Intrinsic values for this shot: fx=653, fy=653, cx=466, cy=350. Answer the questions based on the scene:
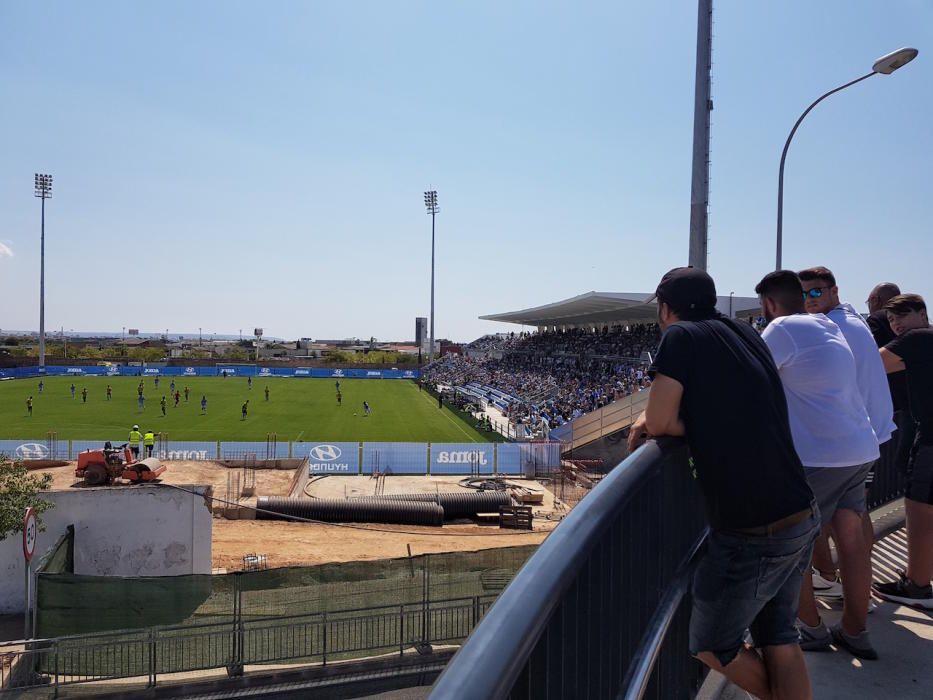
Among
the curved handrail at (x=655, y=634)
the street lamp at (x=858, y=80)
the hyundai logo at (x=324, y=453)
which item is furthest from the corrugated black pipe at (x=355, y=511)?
the curved handrail at (x=655, y=634)

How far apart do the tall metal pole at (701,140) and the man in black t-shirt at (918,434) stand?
330cm

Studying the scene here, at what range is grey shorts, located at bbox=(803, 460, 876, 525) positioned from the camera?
2984 millimetres

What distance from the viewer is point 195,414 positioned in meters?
42.5

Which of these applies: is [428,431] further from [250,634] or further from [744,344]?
[744,344]

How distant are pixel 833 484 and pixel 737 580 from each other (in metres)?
1.10

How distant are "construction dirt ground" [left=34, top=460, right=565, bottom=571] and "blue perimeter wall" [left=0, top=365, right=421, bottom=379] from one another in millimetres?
56040

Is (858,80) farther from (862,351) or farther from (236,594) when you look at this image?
(236,594)

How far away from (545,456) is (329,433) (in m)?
14.4

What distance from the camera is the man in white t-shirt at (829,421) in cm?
277

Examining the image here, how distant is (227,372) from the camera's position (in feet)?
260

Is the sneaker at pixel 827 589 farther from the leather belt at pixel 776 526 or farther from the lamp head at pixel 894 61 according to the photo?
the lamp head at pixel 894 61

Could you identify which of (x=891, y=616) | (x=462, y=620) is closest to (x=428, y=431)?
(x=462, y=620)

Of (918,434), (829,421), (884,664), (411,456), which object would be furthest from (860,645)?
(411,456)

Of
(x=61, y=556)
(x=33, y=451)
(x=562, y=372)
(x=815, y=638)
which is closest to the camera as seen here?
(x=815, y=638)
